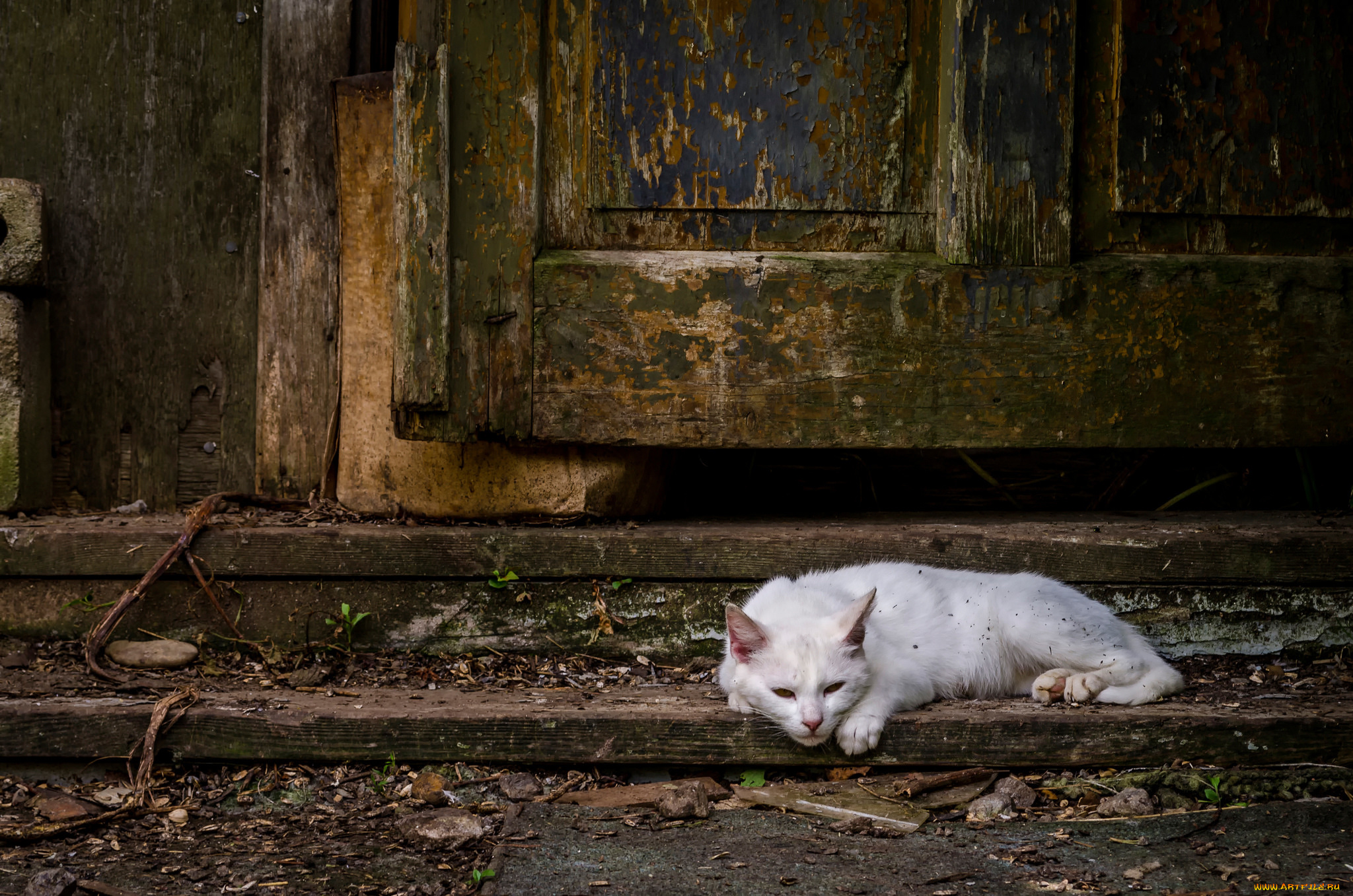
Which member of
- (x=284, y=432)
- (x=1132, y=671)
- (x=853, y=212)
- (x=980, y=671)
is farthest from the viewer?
(x=284, y=432)

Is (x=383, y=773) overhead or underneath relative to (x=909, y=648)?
underneath

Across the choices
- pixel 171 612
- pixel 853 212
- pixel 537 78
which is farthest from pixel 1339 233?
pixel 171 612

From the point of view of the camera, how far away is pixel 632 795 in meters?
2.35

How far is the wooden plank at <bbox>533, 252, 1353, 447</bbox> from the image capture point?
2.89m

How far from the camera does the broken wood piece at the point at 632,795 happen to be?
2301 millimetres

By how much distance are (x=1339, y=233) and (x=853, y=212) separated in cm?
145

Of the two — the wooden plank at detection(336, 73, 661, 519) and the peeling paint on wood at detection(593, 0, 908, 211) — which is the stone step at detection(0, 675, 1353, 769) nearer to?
the wooden plank at detection(336, 73, 661, 519)

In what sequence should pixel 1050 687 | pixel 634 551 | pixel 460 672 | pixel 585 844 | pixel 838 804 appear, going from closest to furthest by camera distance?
pixel 585 844 → pixel 838 804 → pixel 1050 687 → pixel 460 672 → pixel 634 551

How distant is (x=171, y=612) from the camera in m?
2.87

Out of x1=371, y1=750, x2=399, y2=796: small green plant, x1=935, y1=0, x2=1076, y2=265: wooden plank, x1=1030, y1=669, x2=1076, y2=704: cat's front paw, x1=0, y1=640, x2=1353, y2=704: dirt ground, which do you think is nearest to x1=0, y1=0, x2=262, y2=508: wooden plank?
x1=0, y1=640, x2=1353, y2=704: dirt ground

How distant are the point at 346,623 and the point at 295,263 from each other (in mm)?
1203

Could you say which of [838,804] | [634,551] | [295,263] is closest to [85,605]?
[295,263]

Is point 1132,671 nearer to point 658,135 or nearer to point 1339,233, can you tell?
point 1339,233

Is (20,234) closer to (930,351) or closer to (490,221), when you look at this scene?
(490,221)
